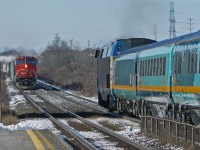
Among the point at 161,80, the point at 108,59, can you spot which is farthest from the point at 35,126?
the point at 108,59

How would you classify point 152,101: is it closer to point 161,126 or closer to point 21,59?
point 161,126

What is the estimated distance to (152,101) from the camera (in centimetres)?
1917

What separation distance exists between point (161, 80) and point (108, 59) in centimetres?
1065

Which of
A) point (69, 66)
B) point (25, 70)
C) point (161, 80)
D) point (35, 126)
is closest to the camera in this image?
point (161, 80)

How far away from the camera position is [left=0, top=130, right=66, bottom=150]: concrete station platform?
42.6ft

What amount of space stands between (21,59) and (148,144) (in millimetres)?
44676

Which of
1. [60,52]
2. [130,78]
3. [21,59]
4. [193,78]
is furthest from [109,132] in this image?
[60,52]

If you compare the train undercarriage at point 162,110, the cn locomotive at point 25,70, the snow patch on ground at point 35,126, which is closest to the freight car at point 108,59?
the train undercarriage at point 162,110

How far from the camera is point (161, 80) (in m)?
17.5

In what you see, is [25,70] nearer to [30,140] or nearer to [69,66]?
[69,66]

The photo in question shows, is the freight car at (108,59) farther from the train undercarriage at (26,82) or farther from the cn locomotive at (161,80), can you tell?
the train undercarriage at (26,82)

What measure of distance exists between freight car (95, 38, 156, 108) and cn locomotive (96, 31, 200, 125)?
42cm

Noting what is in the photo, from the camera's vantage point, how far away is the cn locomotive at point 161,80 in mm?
14298

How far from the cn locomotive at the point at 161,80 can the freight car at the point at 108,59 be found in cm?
42
